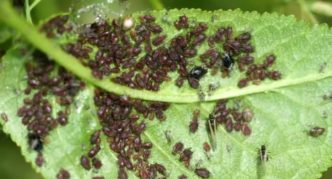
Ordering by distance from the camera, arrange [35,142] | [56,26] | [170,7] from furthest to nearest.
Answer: [170,7] < [35,142] < [56,26]

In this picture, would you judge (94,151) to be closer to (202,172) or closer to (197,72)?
(202,172)

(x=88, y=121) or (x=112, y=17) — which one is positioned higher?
(x=112, y=17)

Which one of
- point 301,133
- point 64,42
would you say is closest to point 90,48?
point 64,42

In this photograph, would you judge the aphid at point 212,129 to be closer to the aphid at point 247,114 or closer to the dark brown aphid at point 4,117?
the aphid at point 247,114

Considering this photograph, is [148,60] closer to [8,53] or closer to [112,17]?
[112,17]

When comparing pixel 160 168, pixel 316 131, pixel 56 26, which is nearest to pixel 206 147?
pixel 160 168

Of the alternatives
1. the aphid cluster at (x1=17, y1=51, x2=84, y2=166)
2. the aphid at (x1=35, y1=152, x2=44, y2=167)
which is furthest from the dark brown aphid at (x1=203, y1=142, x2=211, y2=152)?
the aphid at (x1=35, y1=152, x2=44, y2=167)

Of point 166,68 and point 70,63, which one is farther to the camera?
point 166,68

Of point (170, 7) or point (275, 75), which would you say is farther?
point (170, 7)
